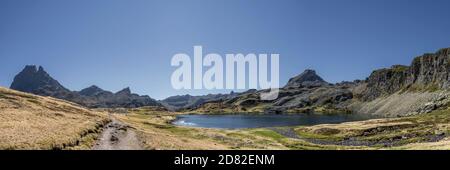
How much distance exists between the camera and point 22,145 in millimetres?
41000

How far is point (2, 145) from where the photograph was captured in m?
39.5

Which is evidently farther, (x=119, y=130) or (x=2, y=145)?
(x=119, y=130)
